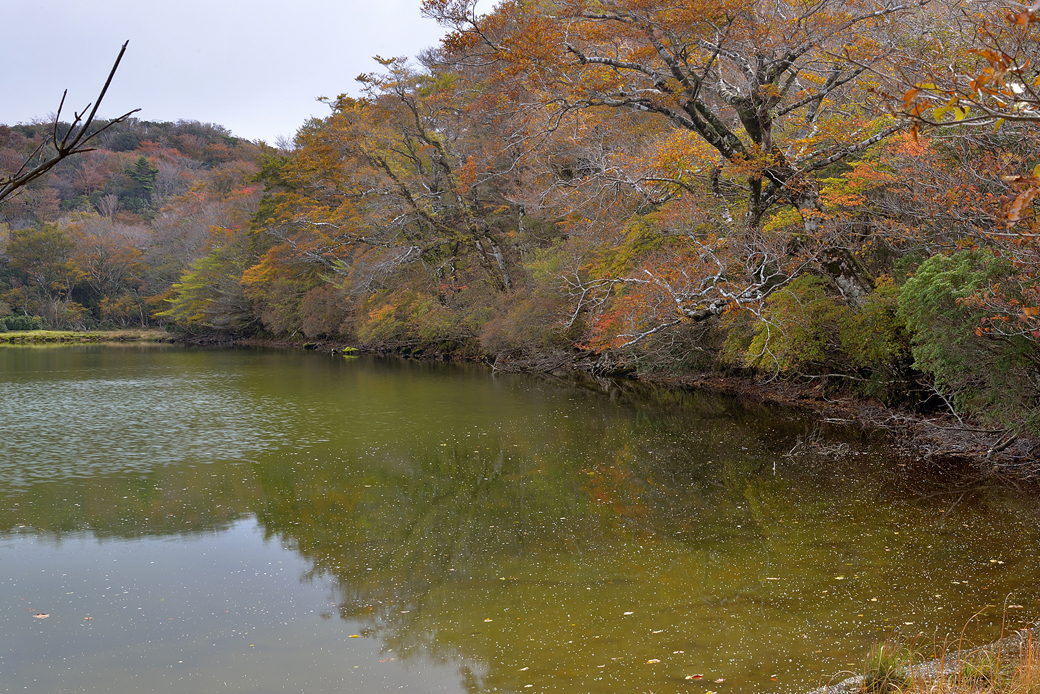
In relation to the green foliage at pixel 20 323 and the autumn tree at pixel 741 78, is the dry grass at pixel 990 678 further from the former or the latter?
the green foliage at pixel 20 323

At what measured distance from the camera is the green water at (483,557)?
4.50 meters

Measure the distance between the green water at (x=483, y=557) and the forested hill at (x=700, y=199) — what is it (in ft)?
6.22

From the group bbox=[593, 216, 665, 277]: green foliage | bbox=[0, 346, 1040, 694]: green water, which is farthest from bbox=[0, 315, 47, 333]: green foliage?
bbox=[593, 216, 665, 277]: green foliage

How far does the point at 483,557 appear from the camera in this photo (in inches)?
251

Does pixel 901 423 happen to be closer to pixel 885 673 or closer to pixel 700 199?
pixel 700 199

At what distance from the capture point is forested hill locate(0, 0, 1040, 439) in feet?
26.5

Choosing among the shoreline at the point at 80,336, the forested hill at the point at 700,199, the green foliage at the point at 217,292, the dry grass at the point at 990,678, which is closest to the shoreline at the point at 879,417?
the forested hill at the point at 700,199

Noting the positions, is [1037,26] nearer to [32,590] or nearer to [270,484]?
[270,484]

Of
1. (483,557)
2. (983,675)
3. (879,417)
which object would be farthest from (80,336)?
(983,675)

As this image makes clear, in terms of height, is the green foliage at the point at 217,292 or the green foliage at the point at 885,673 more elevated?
the green foliage at the point at 217,292

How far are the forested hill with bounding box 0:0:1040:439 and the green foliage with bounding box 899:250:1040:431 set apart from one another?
0.03 m

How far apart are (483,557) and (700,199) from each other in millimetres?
10501

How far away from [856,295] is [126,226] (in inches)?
1992

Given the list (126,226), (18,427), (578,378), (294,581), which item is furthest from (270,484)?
(126,226)
